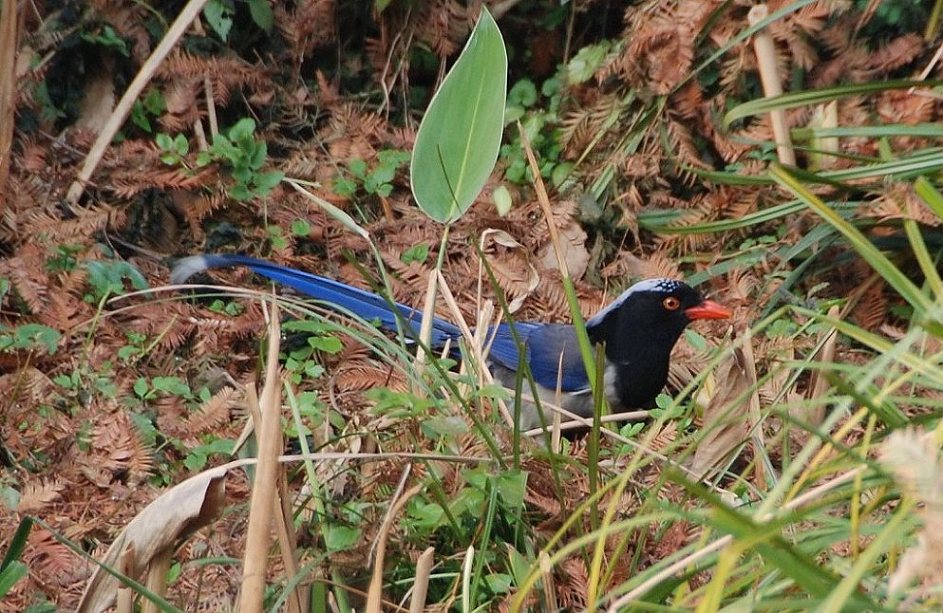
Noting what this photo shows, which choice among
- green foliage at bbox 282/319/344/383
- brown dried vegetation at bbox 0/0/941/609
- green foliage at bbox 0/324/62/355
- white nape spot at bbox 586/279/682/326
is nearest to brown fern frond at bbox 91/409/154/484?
brown dried vegetation at bbox 0/0/941/609

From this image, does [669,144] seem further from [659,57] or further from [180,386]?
[180,386]

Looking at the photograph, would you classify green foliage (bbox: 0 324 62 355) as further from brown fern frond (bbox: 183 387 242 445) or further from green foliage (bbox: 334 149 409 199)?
green foliage (bbox: 334 149 409 199)

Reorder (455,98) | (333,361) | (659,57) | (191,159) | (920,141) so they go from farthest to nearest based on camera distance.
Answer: (191,159), (659,57), (333,361), (920,141), (455,98)

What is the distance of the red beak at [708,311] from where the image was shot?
162 inches

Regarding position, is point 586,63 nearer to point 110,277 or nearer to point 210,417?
point 110,277

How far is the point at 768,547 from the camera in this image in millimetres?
1565

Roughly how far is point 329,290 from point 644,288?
3.43ft

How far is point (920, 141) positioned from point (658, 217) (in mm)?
1019

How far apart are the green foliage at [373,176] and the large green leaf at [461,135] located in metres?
1.74

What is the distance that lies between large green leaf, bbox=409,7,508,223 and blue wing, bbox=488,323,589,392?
1.18 meters

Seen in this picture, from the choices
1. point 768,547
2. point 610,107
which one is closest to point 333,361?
point 610,107

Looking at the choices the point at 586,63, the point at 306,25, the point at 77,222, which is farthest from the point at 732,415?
the point at 306,25

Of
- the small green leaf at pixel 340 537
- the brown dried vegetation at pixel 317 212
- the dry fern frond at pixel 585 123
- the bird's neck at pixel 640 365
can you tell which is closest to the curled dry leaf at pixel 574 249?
the brown dried vegetation at pixel 317 212

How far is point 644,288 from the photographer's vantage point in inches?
164
